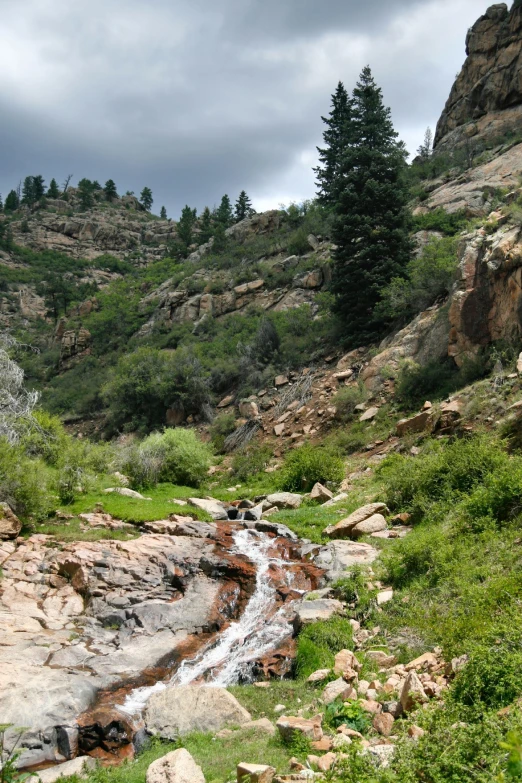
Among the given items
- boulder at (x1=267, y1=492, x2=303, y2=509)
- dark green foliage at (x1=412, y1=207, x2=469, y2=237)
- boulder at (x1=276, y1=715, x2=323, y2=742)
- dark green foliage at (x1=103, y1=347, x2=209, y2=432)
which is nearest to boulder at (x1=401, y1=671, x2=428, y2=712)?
boulder at (x1=276, y1=715, x2=323, y2=742)

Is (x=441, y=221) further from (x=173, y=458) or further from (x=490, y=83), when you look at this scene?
(x=490, y=83)

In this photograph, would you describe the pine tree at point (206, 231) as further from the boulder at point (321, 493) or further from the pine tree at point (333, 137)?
the boulder at point (321, 493)

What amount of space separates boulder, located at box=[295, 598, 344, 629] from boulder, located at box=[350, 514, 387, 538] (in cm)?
294

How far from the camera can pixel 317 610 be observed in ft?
28.7

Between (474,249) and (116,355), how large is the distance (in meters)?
31.2

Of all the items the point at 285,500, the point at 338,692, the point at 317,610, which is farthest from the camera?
the point at 285,500

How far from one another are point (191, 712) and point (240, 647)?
2439mm

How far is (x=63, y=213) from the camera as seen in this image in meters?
89.8

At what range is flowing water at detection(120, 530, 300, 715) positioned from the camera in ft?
26.2

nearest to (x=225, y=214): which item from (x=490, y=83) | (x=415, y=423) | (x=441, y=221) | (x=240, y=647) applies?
(x=490, y=83)

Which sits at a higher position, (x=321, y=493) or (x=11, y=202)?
(x=11, y=202)

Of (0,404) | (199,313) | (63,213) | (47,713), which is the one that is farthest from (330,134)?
(63,213)

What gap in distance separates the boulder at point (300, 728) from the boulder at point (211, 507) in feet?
35.2

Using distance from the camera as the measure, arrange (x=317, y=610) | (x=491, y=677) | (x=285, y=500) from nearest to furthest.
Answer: (x=491, y=677), (x=317, y=610), (x=285, y=500)
